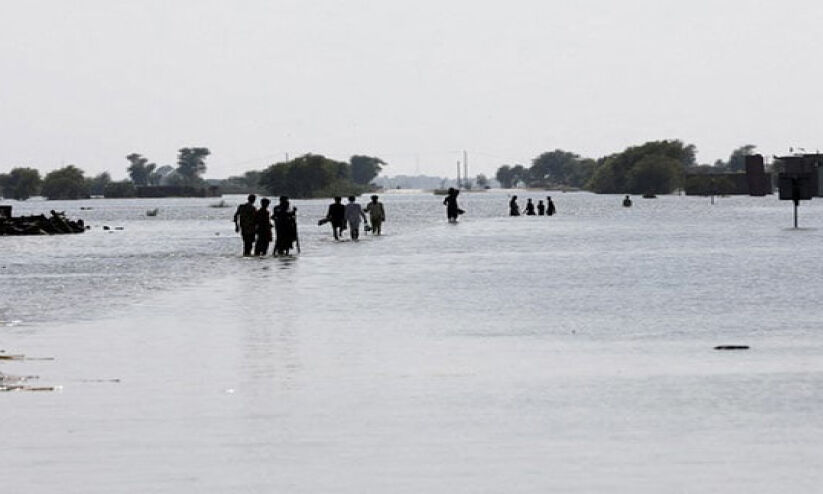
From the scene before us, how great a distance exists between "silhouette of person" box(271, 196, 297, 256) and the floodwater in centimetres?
1232

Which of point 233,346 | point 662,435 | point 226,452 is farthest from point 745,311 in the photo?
point 226,452

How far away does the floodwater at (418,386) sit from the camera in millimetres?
10164

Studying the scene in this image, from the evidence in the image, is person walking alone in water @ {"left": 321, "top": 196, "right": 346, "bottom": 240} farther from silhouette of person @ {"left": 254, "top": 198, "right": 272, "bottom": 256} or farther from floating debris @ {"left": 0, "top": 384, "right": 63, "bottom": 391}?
floating debris @ {"left": 0, "top": 384, "right": 63, "bottom": 391}

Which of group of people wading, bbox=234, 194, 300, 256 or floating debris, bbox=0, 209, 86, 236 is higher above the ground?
group of people wading, bbox=234, 194, 300, 256

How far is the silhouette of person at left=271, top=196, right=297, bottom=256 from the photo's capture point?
46312 mm

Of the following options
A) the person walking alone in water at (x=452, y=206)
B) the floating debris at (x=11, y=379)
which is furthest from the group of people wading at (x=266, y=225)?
the person walking alone in water at (x=452, y=206)

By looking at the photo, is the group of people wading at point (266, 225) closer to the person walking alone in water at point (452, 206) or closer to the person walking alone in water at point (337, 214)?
the person walking alone in water at point (337, 214)

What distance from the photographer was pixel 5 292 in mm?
32812

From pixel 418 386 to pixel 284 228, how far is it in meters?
32.2

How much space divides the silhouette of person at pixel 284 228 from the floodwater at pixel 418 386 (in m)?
12.3

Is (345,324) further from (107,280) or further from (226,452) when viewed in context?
(107,280)

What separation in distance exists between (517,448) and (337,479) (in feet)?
5.36

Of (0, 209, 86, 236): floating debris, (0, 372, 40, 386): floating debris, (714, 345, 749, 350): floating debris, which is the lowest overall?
(0, 209, 86, 236): floating debris

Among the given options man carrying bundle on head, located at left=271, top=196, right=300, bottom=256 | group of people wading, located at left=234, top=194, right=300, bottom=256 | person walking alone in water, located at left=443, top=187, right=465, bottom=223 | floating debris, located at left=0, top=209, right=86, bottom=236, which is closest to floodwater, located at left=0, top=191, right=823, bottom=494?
group of people wading, located at left=234, top=194, right=300, bottom=256
